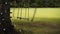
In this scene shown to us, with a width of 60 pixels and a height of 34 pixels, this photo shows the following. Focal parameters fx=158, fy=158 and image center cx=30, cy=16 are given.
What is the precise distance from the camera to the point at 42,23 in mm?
1162

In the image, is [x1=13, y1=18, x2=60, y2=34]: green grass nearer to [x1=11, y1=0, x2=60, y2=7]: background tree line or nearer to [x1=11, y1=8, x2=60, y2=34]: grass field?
[x1=11, y1=8, x2=60, y2=34]: grass field

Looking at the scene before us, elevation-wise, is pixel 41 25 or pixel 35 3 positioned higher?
pixel 35 3

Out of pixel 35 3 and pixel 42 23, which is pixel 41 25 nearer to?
pixel 42 23

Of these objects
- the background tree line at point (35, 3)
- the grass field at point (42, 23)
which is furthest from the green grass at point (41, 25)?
the background tree line at point (35, 3)

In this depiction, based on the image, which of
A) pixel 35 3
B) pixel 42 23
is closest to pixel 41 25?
pixel 42 23

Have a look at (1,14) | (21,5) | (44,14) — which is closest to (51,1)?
(44,14)

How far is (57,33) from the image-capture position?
1.14m

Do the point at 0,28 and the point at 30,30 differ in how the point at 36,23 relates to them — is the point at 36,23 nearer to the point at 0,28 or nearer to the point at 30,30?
the point at 30,30

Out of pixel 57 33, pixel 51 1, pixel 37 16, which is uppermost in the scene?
pixel 51 1

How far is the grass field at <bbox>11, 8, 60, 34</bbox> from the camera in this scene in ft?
3.58

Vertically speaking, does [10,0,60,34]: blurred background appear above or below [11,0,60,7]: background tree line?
below

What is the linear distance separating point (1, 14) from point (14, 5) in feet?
0.36

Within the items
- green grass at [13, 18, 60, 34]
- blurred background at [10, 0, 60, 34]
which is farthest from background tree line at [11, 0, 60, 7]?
green grass at [13, 18, 60, 34]

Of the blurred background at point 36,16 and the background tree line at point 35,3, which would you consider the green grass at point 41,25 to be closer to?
the blurred background at point 36,16
